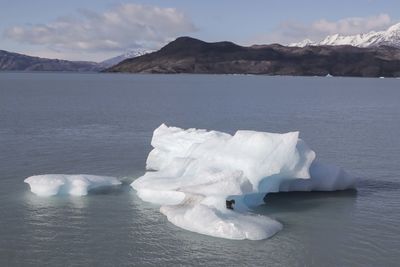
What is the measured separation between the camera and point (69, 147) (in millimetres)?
36312

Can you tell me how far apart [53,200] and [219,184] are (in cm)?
747

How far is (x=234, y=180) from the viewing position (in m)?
20.8

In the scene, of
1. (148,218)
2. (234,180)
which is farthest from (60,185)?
(234,180)

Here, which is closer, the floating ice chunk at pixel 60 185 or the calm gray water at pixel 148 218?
the calm gray water at pixel 148 218

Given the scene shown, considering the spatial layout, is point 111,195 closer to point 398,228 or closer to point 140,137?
point 398,228

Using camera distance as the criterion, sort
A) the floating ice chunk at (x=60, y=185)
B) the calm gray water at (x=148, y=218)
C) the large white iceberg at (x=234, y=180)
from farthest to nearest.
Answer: the floating ice chunk at (x=60, y=185), the large white iceberg at (x=234, y=180), the calm gray water at (x=148, y=218)

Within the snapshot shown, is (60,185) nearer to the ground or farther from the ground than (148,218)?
farther from the ground

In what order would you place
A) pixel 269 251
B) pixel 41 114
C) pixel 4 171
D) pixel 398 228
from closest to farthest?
pixel 269 251
pixel 398 228
pixel 4 171
pixel 41 114

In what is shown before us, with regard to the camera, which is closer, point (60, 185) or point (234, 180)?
point (234, 180)

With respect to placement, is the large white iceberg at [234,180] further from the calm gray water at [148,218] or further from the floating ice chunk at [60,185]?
the floating ice chunk at [60,185]

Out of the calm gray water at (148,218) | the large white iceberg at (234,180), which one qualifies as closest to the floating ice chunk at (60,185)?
the calm gray water at (148,218)

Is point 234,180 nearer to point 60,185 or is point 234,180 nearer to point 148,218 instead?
point 148,218

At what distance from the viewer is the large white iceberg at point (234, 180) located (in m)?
19.4

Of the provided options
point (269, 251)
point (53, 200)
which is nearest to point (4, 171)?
point (53, 200)
